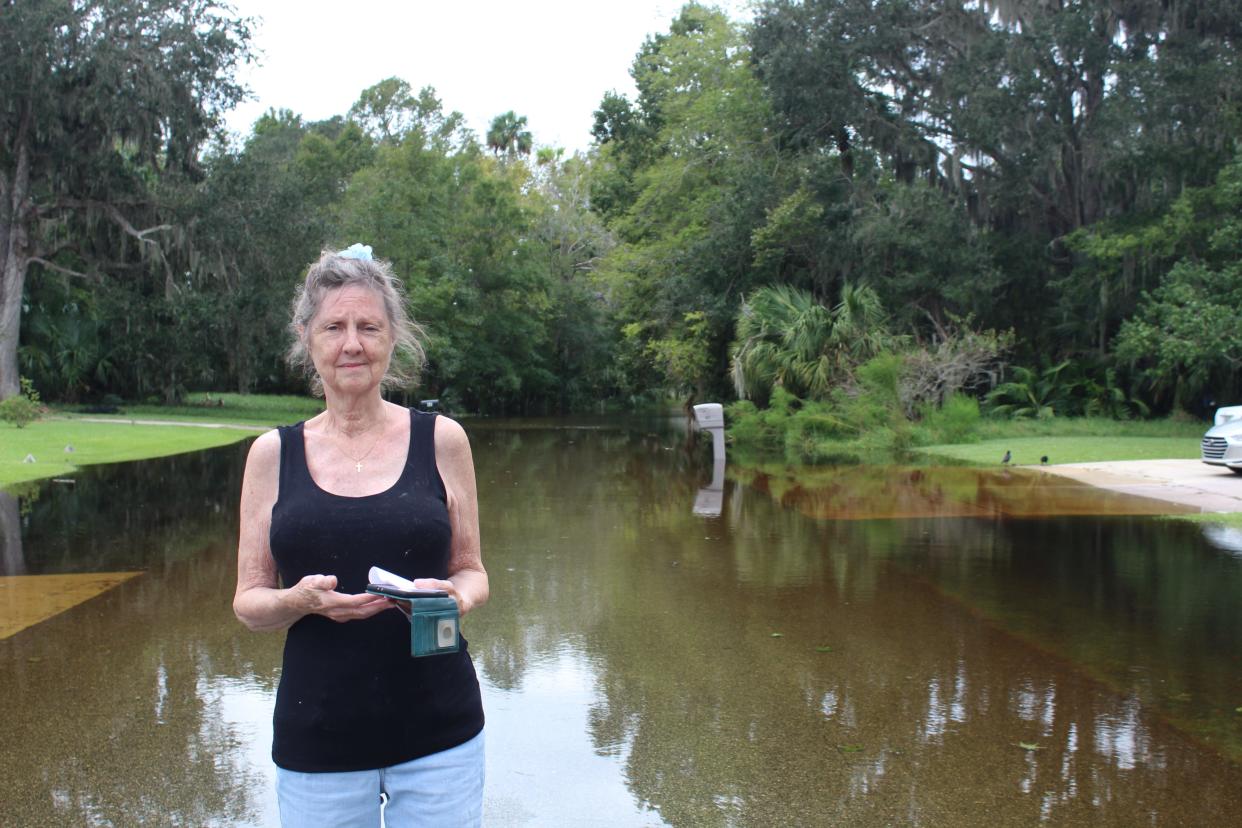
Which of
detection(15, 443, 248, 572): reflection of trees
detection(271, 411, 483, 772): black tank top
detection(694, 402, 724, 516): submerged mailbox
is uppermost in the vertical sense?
detection(271, 411, 483, 772): black tank top

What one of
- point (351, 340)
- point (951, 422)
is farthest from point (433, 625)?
point (951, 422)

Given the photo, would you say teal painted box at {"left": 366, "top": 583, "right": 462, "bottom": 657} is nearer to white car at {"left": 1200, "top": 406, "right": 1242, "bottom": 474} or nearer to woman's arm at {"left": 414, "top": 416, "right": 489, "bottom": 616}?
woman's arm at {"left": 414, "top": 416, "right": 489, "bottom": 616}

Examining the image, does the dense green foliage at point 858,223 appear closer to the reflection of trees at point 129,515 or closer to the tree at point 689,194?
the tree at point 689,194

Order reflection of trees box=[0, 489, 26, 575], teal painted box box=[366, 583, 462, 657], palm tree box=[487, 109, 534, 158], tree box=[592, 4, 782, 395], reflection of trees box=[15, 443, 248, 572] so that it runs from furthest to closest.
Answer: palm tree box=[487, 109, 534, 158], tree box=[592, 4, 782, 395], reflection of trees box=[15, 443, 248, 572], reflection of trees box=[0, 489, 26, 575], teal painted box box=[366, 583, 462, 657]

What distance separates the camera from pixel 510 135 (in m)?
68.2

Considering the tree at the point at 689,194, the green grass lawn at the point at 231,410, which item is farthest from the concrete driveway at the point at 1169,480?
the green grass lawn at the point at 231,410

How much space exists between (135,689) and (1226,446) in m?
14.4

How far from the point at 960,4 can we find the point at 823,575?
A: 76.1 feet

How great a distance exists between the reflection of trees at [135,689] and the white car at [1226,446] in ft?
42.0

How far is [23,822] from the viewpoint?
415cm

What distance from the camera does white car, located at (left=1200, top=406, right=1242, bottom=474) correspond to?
1533 centimetres

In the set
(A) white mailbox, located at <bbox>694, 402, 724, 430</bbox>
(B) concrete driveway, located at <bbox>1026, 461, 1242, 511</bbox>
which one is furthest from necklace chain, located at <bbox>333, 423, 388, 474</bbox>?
(A) white mailbox, located at <bbox>694, 402, 724, 430</bbox>

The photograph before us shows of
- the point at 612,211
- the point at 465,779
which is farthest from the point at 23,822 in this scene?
the point at 612,211

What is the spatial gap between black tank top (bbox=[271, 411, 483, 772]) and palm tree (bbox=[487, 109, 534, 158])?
6741 centimetres
